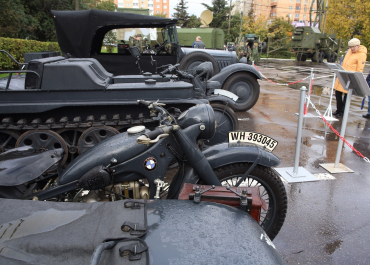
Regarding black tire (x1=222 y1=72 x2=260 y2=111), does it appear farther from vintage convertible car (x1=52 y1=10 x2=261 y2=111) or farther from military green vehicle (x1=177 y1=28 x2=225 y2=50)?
military green vehicle (x1=177 y1=28 x2=225 y2=50)

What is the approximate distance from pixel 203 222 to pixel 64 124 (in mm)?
3597

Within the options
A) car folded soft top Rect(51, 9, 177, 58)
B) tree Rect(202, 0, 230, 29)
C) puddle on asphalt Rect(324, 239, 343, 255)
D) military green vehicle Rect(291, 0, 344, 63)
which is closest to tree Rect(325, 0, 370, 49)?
military green vehicle Rect(291, 0, 344, 63)

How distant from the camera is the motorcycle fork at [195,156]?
7.33ft

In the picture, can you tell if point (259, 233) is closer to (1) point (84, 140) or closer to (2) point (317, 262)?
(2) point (317, 262)

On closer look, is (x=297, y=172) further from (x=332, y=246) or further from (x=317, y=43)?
(x=317, y=43)

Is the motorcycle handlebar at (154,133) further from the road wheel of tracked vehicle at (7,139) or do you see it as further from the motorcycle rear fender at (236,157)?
the road wheel of tracked vehicle at (7,139)

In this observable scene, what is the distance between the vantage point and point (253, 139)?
8.78 feet

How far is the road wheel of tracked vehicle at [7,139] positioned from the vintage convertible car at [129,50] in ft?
8.36

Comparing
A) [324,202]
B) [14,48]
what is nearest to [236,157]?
[324,202]

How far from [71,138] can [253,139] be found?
3334 millimetres

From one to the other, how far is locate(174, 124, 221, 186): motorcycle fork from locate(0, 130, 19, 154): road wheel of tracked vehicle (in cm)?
340

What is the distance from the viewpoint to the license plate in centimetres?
265

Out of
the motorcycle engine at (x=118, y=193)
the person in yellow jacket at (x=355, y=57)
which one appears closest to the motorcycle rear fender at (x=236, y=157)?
the motorcycle engine at (x=118, y=193)

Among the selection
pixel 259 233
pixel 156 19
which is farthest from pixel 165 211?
pixel 156 19
